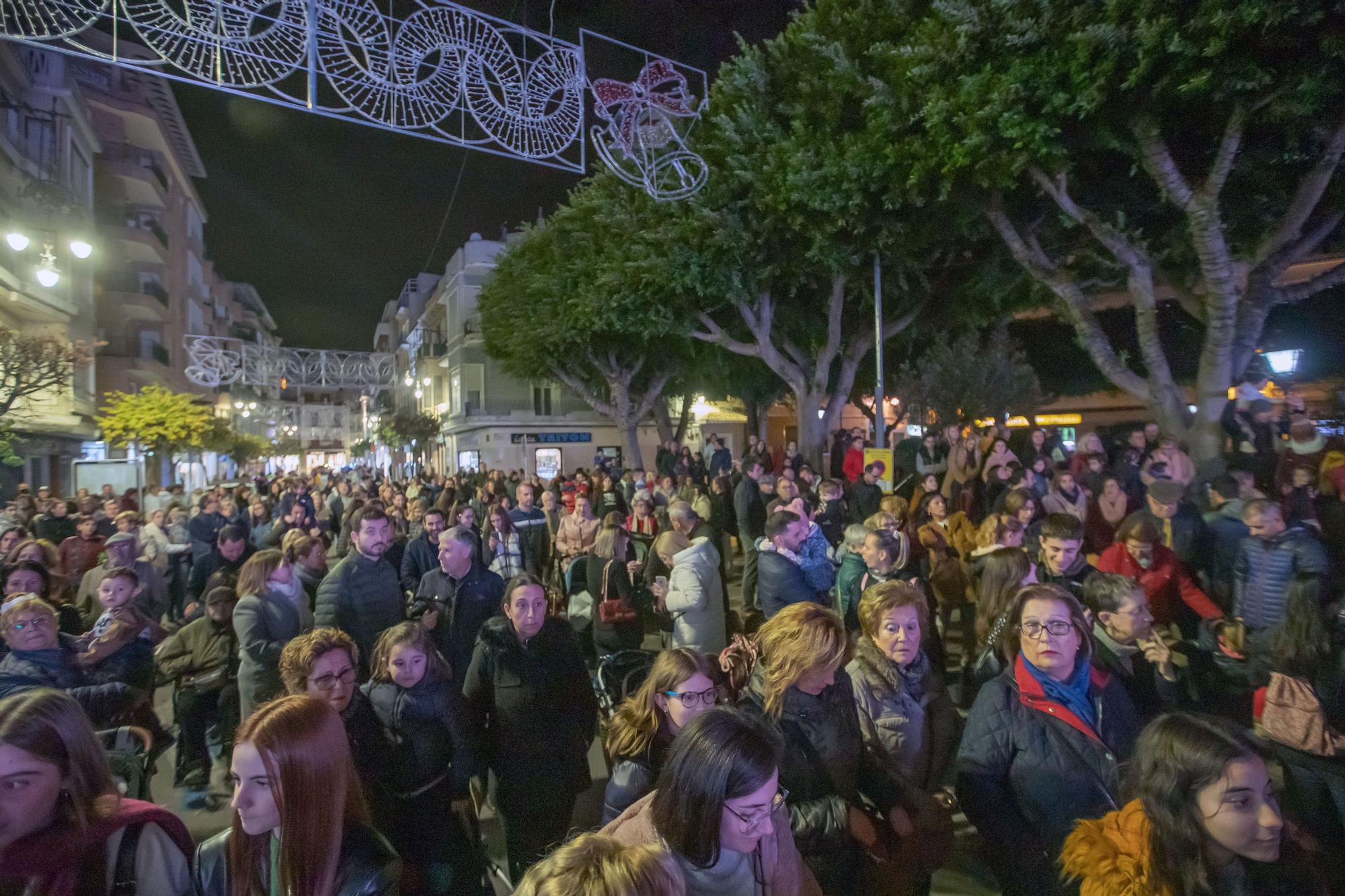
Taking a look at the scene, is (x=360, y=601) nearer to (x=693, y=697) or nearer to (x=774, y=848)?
(x=693, y=697)

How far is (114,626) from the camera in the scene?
13.0ft

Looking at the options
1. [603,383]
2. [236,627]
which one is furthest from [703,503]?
[603,383]

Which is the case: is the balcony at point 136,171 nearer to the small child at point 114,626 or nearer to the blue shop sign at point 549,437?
the blue shop sign at point 549,437

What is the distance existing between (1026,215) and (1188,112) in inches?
129

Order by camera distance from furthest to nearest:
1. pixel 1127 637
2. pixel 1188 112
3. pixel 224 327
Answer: pixel 224 327, pixel 1188 112, pixel 1127 637

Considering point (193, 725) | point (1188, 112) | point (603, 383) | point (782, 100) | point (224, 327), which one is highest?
point (224, 327)

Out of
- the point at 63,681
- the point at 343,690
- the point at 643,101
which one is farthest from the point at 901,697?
the point at 643,101

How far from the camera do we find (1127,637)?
328 centimetres

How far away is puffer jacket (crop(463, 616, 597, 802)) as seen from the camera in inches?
132

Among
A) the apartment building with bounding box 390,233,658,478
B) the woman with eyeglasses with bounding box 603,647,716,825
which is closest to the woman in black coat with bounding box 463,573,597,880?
the woman with eyeglasses with bounding box 603,647,716,825

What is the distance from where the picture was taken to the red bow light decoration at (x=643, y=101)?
7873 mm

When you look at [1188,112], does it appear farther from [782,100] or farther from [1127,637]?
[1127,637]

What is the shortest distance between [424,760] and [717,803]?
5.96 ft

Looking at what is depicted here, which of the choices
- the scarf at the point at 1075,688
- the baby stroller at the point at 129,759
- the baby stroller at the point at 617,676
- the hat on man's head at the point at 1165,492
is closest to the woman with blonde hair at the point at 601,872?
the scarf at the point at 1075,688
